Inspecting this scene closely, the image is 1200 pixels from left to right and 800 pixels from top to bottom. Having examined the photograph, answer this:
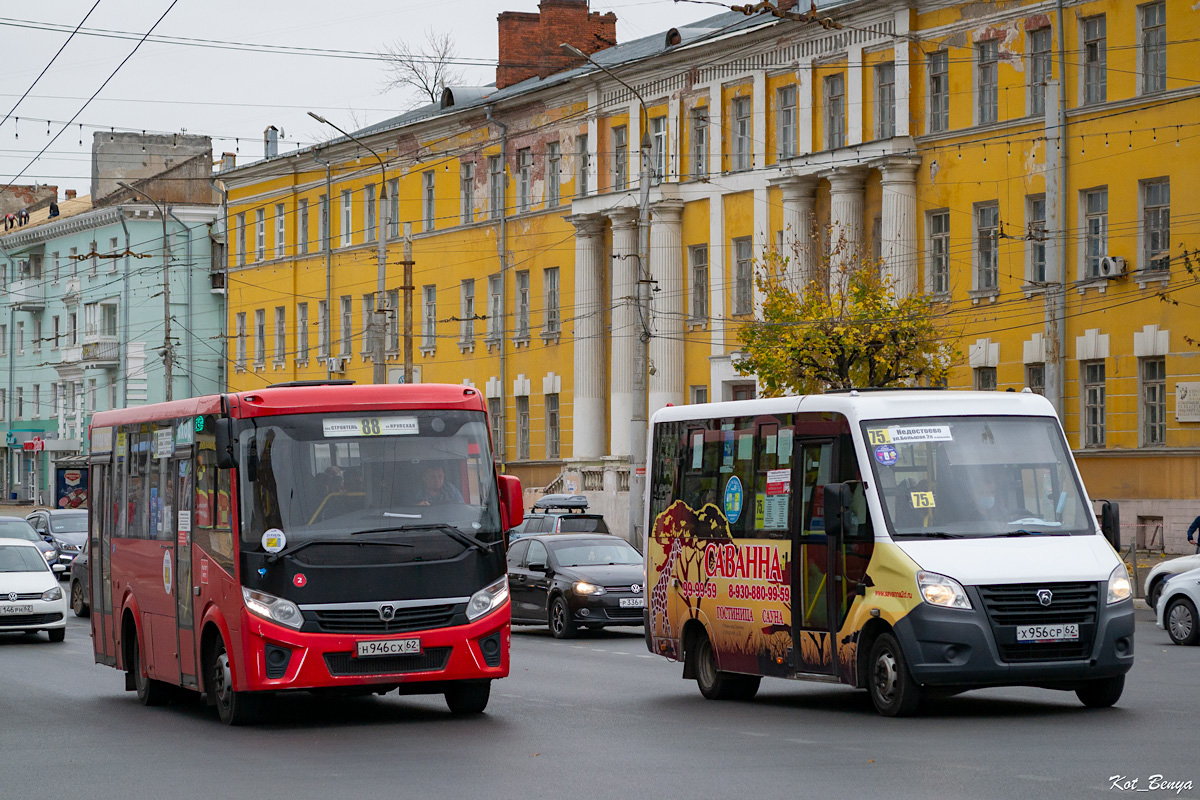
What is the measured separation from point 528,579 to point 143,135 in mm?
67984

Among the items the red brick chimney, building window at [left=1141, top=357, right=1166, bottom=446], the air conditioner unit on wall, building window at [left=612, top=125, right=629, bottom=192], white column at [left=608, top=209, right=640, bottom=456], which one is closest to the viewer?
building window at [left=1141, top=357, right=1166, bottom=446]

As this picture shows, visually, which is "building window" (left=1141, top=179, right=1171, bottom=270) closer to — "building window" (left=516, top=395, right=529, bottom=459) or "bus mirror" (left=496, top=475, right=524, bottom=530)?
"building window" (left=516, top=395, right=529, bottom=459)

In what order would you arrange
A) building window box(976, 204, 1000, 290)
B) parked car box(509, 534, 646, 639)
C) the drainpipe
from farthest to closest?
the drainpipe
building window box(976, 204, 1000, 290)
parked car box(509, 534, 646, 639)

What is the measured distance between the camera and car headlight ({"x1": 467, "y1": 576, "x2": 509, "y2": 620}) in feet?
50.2

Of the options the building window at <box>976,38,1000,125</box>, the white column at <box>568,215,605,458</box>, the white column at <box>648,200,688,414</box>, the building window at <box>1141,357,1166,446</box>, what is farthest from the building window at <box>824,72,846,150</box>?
the white column at <box>568,215,605,458</box>

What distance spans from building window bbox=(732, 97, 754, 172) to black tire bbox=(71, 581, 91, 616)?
21177mm

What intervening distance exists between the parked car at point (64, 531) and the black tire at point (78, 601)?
8347 mm

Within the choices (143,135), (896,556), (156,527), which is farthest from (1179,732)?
(143,135)

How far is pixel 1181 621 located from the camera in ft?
79.0

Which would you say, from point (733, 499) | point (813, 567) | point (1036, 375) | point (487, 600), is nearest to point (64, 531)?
point (1036, 375)

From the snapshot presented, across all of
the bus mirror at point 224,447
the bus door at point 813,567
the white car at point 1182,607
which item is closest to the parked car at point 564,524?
the white car at point 1182,607

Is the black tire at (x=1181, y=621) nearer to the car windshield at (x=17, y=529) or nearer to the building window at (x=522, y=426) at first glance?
the car windshield at (x=17, y=529)

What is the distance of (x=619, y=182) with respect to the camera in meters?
54.2

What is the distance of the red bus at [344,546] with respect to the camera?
14.9 m
